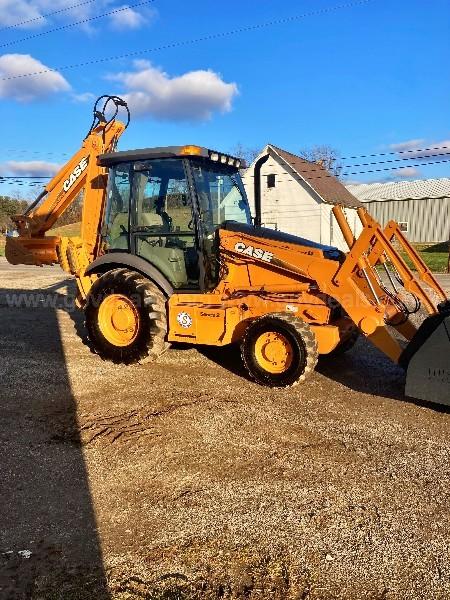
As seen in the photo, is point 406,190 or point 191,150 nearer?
point 191,150

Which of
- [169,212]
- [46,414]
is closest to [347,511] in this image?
[46,414]

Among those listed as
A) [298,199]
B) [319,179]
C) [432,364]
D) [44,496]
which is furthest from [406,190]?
[44,496]

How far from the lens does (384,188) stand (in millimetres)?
47000

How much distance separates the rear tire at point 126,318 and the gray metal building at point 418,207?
120ft

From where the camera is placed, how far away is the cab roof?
20.2 ft

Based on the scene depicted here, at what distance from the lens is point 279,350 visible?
5.66 metres

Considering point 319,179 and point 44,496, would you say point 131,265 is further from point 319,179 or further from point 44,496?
point 319,179

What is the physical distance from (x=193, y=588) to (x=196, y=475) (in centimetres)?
121

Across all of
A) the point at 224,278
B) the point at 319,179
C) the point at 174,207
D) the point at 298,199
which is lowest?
the point at 224,278

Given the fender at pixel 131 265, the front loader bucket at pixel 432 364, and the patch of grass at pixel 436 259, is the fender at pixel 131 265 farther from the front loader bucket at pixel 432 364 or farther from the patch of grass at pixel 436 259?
the patch of grass at pixel 436 259

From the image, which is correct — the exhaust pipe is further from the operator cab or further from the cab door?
the cab door

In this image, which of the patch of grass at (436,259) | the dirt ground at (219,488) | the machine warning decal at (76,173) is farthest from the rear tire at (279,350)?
the patch of grass at (436,259)

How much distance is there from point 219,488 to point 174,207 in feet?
12.4

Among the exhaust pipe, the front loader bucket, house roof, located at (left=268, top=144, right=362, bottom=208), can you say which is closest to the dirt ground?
the front loader bucket
